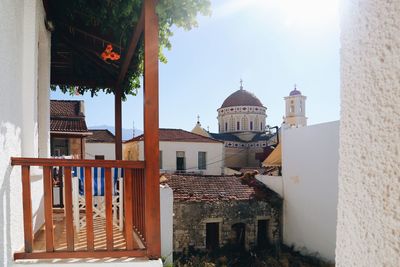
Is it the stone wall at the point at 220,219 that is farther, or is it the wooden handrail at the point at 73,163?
the stone wall at the point at 220,219

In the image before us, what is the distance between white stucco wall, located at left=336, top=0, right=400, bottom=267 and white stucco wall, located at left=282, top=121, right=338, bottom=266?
37.2 ft

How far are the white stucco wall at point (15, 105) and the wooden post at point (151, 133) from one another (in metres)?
1.07

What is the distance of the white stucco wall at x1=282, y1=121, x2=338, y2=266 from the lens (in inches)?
479

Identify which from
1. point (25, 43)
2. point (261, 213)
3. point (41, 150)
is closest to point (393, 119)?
point (25, 43)

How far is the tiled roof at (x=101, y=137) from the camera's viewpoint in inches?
1155

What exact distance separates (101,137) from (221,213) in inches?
778

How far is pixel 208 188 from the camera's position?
14.6m

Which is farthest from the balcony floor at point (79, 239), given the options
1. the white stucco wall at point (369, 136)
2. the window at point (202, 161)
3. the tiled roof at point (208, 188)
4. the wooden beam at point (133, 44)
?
the window at point (202, 161)

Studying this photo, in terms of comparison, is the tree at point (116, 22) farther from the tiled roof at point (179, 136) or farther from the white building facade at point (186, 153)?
the tiled roof at point (179, 136)

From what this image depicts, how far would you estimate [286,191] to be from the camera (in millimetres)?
15008

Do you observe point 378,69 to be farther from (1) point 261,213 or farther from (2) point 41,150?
(1) point 261,213

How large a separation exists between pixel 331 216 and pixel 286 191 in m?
3.04

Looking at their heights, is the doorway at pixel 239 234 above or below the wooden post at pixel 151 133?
below

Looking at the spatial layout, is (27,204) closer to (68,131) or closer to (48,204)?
(48,204)
